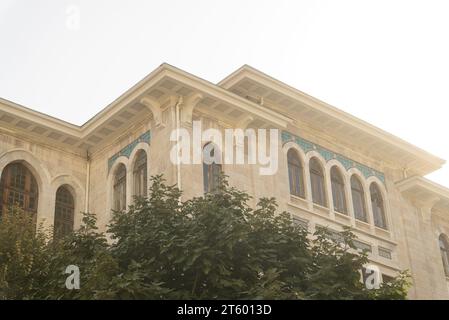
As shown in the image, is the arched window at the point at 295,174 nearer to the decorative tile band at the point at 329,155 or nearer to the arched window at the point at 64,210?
the decorative tile band at the point at 329,155

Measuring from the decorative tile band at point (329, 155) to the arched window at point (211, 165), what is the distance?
274cm

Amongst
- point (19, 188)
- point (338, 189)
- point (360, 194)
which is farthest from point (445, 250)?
point (19, 188)

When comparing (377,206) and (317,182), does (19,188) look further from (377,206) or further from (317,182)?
(377,206)

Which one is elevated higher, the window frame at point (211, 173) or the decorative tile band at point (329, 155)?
the decorative tile band at point (329, 155)

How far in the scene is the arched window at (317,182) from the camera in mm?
24383

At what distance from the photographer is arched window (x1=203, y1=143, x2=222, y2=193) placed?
71.3 ft

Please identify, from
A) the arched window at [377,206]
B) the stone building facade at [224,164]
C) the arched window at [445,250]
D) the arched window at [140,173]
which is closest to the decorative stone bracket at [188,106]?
the stone building facade at [224,164]

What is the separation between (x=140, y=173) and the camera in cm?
2270

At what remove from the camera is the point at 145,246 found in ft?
47.8

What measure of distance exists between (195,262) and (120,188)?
32.6 feet

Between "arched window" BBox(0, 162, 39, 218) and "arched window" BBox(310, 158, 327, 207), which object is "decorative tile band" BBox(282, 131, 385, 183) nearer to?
"arched window" BBox(310, 158, 327, 207)

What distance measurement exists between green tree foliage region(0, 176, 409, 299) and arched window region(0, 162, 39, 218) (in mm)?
6662
